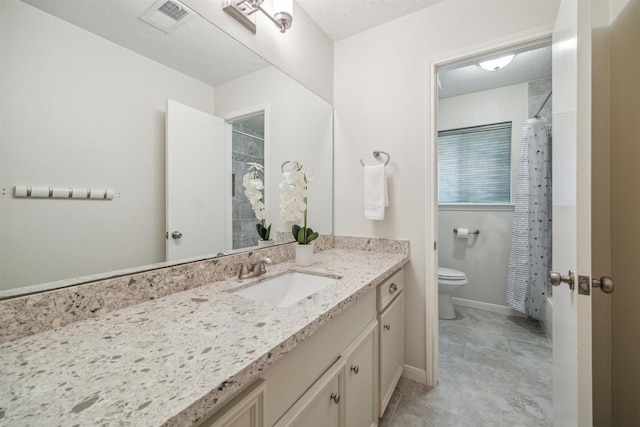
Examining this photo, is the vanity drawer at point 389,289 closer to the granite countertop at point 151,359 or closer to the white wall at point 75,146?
the granite countertop at point 151,359

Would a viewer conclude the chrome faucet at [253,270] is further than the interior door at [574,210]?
Yes

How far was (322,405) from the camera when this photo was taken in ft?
2.53

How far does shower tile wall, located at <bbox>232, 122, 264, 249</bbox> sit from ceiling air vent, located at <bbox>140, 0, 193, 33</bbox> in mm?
406

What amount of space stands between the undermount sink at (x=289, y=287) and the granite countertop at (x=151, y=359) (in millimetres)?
276

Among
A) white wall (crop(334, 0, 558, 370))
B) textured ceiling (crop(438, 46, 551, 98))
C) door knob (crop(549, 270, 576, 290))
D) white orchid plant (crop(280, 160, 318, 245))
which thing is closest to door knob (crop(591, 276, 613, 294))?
door knob (crop(549, 270, 576, 290))

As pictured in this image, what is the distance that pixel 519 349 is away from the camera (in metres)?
1.96

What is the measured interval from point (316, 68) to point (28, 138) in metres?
1.55

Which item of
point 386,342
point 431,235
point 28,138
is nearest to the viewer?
point 28,138

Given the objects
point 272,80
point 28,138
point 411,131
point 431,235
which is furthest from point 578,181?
point 28,138

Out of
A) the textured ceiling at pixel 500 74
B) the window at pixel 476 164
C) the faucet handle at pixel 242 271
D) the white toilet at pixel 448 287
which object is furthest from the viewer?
the window at pixel 476 164

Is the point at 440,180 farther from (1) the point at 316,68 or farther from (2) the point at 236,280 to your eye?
(2) the point at 236,280

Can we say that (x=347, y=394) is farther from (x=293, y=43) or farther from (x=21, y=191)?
(x=293, y=43)

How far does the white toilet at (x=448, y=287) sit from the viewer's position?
7.89 ft

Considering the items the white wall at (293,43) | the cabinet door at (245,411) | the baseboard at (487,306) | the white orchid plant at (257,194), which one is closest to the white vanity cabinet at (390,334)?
the white orchid plant at (257,194)
